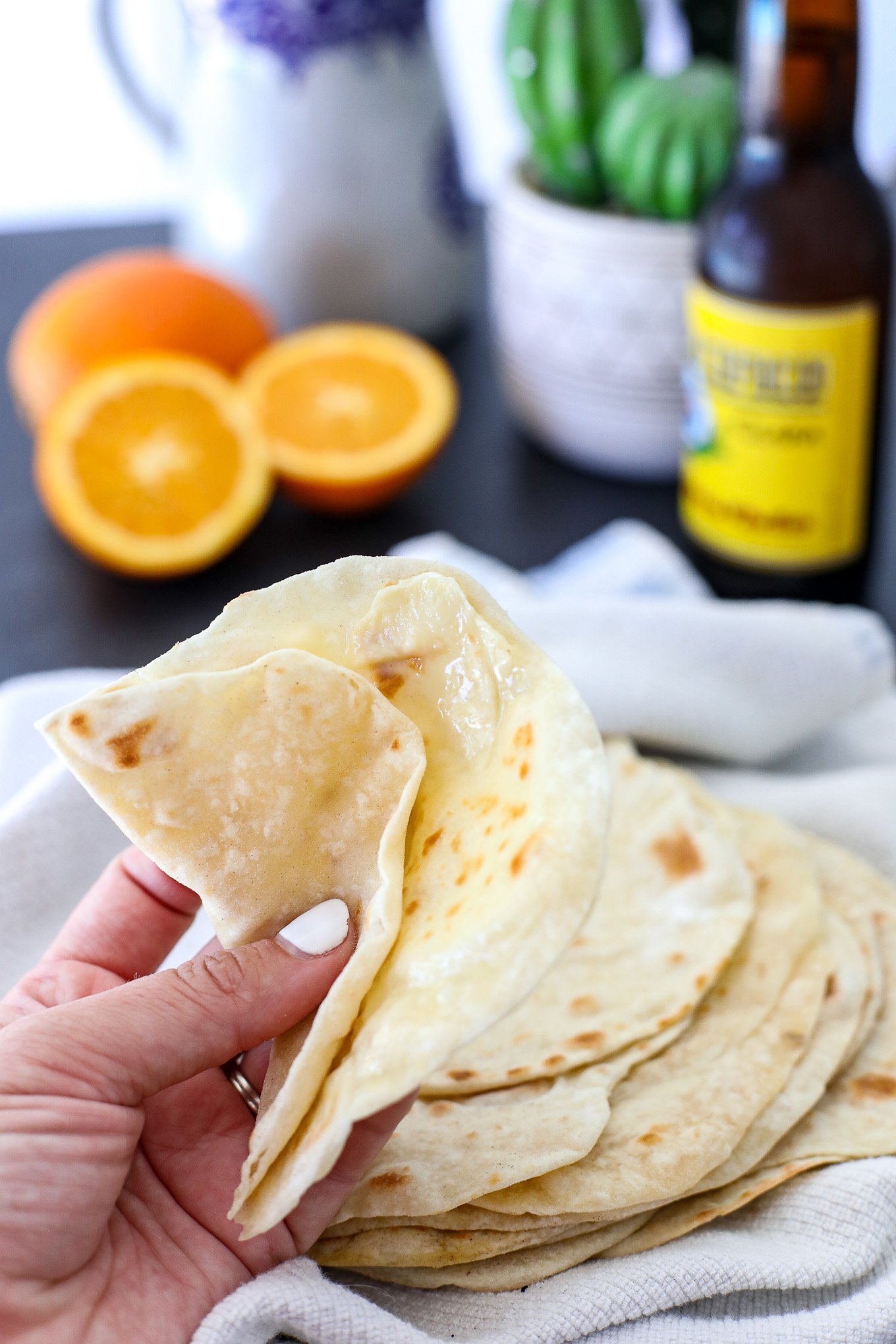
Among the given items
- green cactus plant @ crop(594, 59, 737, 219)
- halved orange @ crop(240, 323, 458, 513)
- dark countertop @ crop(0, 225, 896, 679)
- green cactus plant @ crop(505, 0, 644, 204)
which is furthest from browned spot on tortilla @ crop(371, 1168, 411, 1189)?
green cactus plant @ crop(505, 0, 644, 204)

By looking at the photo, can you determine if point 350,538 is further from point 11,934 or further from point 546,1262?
point 546,1262

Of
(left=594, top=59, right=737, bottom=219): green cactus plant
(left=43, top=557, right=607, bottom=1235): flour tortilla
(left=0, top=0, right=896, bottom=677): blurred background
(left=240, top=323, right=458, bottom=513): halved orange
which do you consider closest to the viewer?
(left=43, top=557, right=607, bottom=1235): flour tortilla

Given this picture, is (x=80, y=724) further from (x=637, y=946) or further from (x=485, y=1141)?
(x=637, y=946)

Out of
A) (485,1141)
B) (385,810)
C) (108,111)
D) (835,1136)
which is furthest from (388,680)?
(108,111)

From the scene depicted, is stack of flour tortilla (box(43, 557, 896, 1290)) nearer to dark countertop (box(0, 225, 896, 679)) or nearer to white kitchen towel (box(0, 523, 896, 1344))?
white kitchen towel (box(0, 523, 896, 1344))

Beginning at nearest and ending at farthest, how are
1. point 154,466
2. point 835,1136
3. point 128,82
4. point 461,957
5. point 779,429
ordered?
1. point 461,957
2. point 835,1136
3. point 779,429
4. point 154,466
5. point 128,82

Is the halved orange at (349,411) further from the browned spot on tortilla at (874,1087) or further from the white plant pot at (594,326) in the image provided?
the browned spot on tortilla at (874,1087)
